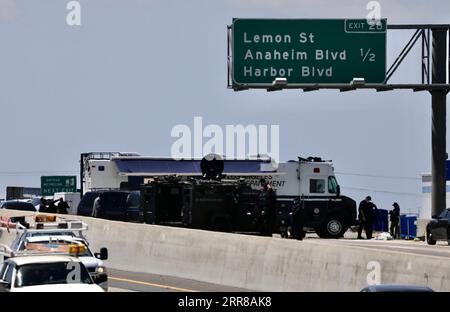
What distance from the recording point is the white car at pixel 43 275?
1927 centimetres

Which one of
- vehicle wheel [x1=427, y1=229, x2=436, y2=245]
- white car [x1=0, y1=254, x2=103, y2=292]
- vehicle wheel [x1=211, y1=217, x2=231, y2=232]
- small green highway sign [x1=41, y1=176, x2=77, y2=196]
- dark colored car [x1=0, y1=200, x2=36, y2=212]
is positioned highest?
small green highway sign [x1=41, y1=176, x2=77, y2=196]

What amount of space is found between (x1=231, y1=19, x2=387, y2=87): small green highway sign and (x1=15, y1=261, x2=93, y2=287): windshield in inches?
1126

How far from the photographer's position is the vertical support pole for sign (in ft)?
161

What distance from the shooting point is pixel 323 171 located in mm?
51562

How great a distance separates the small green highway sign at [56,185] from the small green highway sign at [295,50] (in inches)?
2454

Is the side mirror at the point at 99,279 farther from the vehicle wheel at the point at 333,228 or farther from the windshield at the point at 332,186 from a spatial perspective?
the windshield at the point at 332,186

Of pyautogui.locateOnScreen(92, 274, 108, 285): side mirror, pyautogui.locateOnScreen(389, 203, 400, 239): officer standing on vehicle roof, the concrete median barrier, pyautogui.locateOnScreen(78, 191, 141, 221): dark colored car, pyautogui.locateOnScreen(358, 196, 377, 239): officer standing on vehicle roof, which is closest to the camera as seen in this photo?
pyautogui.locateOnScreen(92, 274, 108, 285): side mirror

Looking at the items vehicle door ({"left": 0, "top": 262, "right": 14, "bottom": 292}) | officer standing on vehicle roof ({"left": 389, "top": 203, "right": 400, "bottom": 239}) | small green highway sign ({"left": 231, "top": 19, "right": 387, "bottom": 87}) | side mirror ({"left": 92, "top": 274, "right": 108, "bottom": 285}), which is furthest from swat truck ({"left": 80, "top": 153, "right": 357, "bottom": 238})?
vehicle door ({"left": 0, "top": 262, "right": 14, "bottom": 292})

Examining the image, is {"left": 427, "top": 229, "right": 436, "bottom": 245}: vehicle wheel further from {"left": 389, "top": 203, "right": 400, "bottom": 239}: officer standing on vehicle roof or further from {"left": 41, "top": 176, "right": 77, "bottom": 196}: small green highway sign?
{"left": 41, "top": 176, "right": 77, "bottom": 196}: small green highway sign

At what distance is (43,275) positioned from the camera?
1964cm

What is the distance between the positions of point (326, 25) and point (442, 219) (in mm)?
8702
